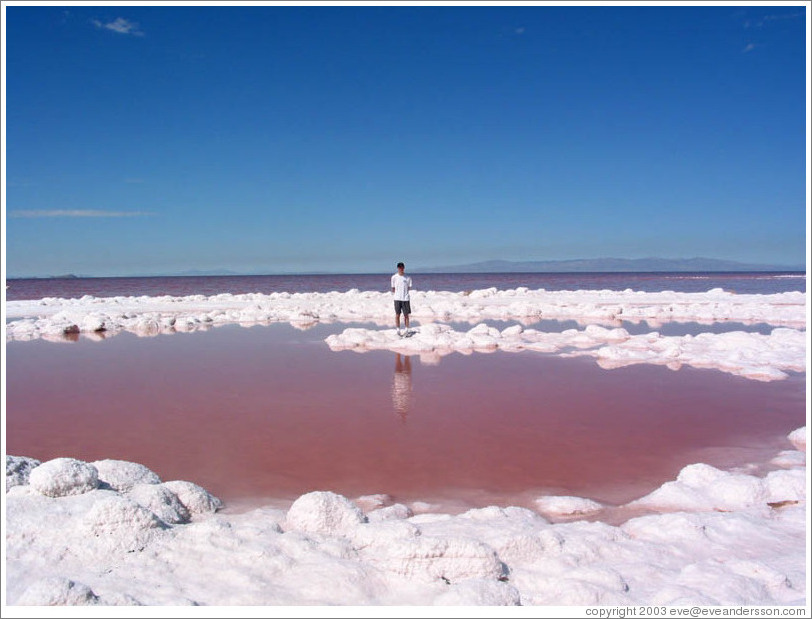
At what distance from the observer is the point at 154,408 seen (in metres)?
6.09

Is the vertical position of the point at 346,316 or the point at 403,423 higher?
the point at 346,316

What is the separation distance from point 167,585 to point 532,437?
10.9ft

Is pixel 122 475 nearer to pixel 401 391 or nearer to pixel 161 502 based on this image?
pixel 161 502

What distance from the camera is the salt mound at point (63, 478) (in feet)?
11.0

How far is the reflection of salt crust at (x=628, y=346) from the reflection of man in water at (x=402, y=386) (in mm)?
902

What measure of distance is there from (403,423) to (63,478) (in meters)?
2.93

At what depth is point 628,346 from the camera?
32.9 feet

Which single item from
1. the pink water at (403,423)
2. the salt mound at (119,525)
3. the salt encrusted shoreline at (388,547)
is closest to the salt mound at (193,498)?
the salt encrusted shoreline at (388,547)

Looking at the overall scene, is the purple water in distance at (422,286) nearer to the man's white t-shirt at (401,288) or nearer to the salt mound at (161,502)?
the man's white t-shirt at (401,288)

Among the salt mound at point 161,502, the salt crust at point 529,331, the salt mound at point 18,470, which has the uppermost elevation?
the salt crust at point 529,331

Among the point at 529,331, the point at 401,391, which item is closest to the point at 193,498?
the point at 401,391

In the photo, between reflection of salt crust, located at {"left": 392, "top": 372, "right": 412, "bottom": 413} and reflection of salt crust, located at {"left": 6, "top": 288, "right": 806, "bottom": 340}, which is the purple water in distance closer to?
reflection of salt crust, located at {"left": 6, "top": 288, "right": 806, "bottom": 340}

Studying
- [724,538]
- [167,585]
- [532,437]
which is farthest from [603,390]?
[167,585]

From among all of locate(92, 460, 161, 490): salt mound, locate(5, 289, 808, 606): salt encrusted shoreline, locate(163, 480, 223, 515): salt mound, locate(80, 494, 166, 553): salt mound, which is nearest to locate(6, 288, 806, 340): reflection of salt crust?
locate(92, 460, 161, 490): salt mound
